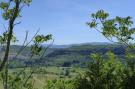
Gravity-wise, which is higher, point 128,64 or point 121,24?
point 121,24

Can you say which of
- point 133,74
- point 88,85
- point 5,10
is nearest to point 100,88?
point 88,85

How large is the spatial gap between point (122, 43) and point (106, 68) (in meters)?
3.08

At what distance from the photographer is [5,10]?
56.2 ft

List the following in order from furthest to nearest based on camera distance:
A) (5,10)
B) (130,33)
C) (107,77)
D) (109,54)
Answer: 1. (109,54)
2. (107,77)
3. (130,33)
4. (5,10)

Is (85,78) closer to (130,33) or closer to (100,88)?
(100,88)

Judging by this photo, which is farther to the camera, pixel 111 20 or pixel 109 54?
pixel 109 54

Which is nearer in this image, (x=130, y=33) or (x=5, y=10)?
(x=5, y=10)

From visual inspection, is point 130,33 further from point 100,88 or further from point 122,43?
point 100,88

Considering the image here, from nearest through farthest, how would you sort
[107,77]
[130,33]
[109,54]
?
[130,33] < [107,77] < [109,54]

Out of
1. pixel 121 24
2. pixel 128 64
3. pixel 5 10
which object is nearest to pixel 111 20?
pixel 121 24

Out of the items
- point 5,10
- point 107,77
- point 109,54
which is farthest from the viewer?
point 109,54

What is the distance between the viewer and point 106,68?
1166 inches

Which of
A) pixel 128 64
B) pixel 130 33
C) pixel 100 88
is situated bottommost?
pixel 100 88

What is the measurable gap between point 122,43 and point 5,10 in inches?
505
